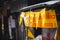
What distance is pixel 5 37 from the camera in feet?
32.9

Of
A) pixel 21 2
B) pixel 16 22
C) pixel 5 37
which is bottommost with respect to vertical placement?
pixel 5 37

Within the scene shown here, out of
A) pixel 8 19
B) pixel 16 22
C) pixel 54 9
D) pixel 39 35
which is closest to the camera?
pixel 54 9

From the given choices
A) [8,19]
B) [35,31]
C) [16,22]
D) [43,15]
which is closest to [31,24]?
[35,31]

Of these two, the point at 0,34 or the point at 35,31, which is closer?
the point at 35,31

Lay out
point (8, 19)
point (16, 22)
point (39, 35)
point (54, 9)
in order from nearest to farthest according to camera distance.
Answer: point (54, 9) → point (39, 35) → point (16, 22) → point (8, 19)

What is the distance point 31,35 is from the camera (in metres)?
6.54

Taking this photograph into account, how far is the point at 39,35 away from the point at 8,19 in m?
3.92

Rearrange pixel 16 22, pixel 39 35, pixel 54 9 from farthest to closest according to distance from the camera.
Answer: pixel 16 22
pixel 39 35
pixel 54 9

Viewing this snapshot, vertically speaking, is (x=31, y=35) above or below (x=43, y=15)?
below

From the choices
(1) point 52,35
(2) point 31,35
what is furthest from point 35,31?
(1) point 52,35

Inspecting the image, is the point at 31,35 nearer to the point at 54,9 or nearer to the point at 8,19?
the point at 54,9

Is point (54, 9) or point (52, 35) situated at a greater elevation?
point (54, 9)

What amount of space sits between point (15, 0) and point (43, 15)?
177 inches

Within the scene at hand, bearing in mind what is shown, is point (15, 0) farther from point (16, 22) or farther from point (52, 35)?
point (52, 35)
